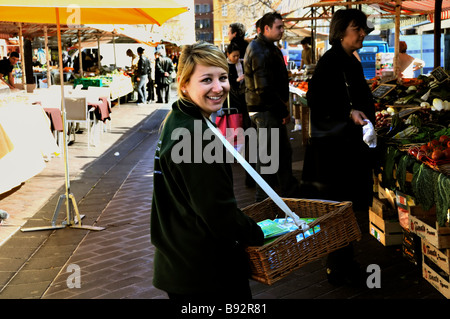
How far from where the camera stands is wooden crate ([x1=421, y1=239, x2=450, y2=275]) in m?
3.91

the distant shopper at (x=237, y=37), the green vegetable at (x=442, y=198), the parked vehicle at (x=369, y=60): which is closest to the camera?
the green vegetable at (x=442, y=198)

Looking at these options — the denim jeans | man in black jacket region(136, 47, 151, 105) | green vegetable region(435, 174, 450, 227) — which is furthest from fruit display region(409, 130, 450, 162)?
the denim jeans

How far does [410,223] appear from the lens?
443 centimetres

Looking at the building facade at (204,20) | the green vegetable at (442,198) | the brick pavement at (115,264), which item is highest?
the building facade at (204,20)

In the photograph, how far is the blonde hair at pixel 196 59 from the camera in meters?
2.34

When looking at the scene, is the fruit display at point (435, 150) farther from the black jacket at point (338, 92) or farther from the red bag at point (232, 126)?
the red bag at point (232, 126)

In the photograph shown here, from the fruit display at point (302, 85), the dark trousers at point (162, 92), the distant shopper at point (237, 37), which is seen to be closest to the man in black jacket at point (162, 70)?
the dark trousers at point (162, 92)

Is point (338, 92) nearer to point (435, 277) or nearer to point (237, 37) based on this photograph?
point (435, 277)

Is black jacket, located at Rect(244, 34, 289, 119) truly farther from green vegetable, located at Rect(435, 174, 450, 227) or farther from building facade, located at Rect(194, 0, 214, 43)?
building facade, located at Rect(194, 0, 214, 43)

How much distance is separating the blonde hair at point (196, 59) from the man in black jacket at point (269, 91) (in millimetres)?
3725

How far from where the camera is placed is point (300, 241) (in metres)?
2.50

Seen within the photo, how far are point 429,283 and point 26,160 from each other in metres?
5.83

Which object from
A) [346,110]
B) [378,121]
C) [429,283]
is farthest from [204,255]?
[378,121]
